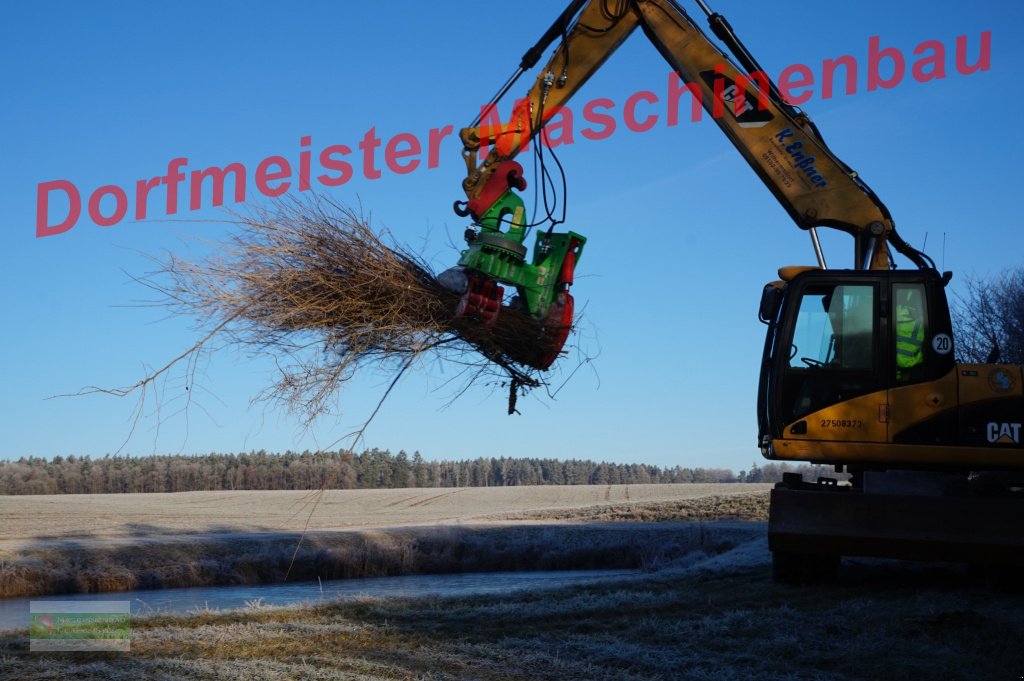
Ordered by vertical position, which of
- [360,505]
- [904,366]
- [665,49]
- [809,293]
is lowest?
[360,505]

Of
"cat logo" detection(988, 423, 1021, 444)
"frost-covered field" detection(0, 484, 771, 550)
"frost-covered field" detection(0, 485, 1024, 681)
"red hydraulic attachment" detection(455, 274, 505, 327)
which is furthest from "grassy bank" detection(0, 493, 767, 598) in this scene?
"red hydraulic attachment" detection(455, 274, 505, 327)

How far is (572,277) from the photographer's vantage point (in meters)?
8.17

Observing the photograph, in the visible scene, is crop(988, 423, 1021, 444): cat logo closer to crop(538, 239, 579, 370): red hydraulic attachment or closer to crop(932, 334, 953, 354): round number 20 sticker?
crop(932, 334, 953, 354): round number 20 sticker

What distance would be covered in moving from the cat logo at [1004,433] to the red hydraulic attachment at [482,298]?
176 inches

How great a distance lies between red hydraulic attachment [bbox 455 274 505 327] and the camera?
762 centimetres

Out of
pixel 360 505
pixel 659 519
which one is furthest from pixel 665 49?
pixel 360 505

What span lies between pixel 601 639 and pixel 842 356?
138 inches

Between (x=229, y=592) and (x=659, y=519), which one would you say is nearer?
(x=229, y=592)

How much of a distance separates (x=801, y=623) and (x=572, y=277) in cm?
328

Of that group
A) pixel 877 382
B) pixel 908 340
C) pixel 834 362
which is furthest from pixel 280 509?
pixel 908 340

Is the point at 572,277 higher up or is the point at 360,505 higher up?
the point at 572,277

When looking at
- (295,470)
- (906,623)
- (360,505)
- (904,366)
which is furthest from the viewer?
(295,470)

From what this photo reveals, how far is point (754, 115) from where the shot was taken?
9.21 m

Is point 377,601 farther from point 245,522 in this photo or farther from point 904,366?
point 245,522
